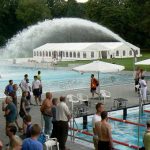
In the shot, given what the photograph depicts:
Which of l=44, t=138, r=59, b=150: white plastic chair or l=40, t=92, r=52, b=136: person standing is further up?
l=40, t=92, r=52, b=136: person standing

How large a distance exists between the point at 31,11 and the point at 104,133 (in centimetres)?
8736

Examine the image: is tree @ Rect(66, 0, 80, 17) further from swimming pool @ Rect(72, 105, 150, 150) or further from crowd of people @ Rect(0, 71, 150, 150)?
crowd of people @ Rect(0, 71, 150, 150)

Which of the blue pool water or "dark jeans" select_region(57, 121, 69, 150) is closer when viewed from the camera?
"dark jeans" select_region(57, 121, 69, 150)

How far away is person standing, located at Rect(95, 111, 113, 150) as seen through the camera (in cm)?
935

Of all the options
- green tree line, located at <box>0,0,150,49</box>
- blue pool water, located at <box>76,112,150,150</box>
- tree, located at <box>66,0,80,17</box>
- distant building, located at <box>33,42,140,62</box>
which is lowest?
blue pool water, located at <box>76,112,150,150</box>

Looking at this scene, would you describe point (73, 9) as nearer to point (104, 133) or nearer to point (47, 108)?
point (47, 108)

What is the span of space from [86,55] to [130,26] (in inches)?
1079

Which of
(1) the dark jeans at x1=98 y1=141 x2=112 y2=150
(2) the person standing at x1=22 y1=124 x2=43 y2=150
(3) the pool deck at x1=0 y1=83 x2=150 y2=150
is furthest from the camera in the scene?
(3) the pool deck at x1=0 y1=83 x2=150 y2=150

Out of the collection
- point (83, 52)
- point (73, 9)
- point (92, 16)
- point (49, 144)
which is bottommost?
point (49, 144)

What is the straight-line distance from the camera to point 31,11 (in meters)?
94.6

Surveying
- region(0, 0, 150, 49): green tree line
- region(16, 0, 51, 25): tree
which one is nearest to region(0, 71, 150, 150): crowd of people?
region(0, 0, 150, 49): green tree line

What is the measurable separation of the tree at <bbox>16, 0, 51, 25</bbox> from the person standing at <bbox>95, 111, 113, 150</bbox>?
8506cm

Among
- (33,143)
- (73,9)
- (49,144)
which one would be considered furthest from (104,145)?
(73,9)

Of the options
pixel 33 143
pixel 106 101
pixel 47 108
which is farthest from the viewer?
pixel 106 101
